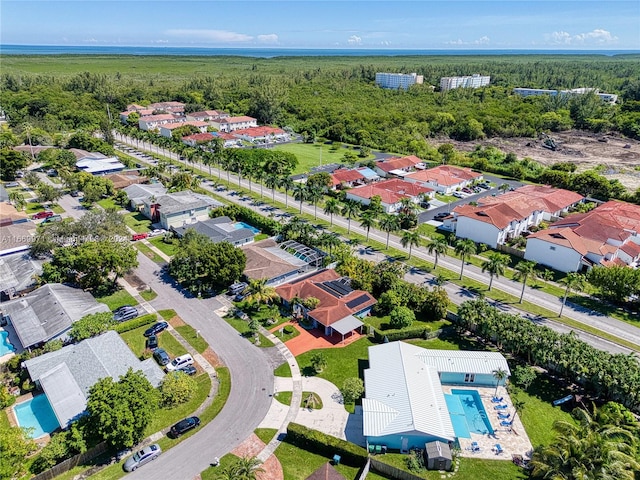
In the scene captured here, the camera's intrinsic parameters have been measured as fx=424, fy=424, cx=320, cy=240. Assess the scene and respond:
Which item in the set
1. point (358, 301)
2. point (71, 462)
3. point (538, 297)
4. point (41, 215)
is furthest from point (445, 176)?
→ point (71, 462)

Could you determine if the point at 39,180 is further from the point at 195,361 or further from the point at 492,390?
the point at 492,390

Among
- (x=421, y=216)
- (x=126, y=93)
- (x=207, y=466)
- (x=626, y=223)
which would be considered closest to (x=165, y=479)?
(x=207, y=466)

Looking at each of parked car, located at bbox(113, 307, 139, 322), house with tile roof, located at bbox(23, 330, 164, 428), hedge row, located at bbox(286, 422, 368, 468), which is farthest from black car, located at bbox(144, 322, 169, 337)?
hedge row, located at bbox(286, 422, 368, 468)

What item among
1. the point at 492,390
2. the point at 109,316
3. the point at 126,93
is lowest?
the point at 492,390

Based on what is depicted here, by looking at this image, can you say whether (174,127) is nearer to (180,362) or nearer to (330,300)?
(330,300)

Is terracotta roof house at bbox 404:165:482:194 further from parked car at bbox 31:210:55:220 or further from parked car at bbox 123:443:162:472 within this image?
parked car at bbox 123:443:162:472

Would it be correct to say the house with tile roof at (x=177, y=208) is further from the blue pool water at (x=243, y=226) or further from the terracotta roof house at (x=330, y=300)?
the terracotta roof house at (x=330, y=300)
